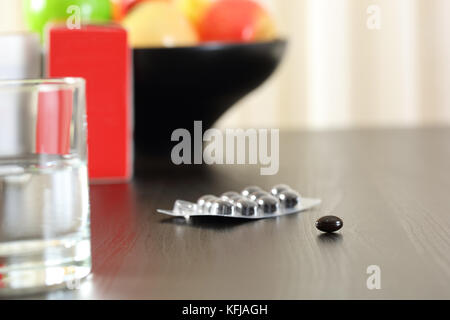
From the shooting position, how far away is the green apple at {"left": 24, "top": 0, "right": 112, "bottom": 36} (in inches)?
45.2

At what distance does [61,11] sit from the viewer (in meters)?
1.15

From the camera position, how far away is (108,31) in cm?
95

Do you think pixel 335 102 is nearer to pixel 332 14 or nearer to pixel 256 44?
pixel 332 14

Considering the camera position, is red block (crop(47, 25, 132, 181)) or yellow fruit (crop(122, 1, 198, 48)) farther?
yellow fruit (crop(122, 1, 198, 48))

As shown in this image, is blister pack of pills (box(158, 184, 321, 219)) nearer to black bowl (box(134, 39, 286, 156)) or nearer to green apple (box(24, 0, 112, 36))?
black bowl (box(134, 39, 286, 156))

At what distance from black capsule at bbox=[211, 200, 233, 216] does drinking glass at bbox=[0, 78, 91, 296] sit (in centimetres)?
18

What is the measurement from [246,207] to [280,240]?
0.09 metres

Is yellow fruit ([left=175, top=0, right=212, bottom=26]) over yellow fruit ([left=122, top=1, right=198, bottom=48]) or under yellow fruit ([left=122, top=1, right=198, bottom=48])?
over

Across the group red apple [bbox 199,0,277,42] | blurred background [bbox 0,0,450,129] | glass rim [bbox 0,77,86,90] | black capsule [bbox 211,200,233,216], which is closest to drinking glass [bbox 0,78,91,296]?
glass rim [bbox 0,77,86,90]

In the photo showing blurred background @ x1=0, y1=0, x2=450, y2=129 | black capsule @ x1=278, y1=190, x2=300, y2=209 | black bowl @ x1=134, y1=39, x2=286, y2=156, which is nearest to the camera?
black capsule @ x1=278, y1=190, x2=300, y2=209

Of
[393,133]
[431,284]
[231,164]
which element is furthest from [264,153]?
[431,284]

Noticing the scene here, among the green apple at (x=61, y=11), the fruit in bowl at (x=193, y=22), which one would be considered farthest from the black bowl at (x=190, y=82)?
the green apple at (x=61, y=11)
